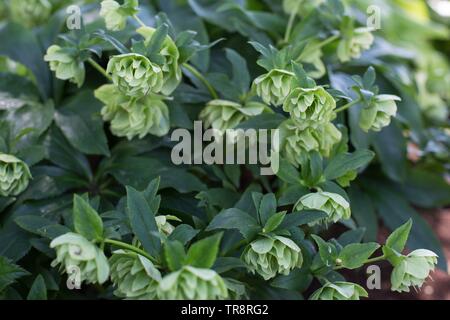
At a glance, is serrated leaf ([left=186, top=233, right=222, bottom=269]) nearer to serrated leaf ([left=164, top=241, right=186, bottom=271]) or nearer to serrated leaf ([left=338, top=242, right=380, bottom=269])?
serrated leaf ([left=164, top=241, right=186, bottom=271])

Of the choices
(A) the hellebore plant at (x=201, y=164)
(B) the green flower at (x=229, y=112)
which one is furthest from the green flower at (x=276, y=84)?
(B) the green flower at (x=229, y=112)

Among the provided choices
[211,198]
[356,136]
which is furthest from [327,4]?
[211,198]

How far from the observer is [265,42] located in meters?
1.17

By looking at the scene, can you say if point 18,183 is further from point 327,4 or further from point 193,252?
point 327,4

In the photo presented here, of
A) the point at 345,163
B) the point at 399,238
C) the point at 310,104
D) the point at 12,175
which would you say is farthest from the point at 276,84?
the point at 12,175

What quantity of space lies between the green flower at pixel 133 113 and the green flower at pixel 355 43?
36 centimetres

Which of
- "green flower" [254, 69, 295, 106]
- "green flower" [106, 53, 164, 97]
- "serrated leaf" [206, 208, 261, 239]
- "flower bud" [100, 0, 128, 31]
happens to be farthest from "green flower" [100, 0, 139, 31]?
"serrated leaf" [206, 208, 261, 239]

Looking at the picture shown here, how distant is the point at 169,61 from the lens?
3.02 ft

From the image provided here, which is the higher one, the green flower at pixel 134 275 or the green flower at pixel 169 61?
the green flower at pixel 169 61

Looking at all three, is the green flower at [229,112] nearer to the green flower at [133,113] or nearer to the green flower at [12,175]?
the green flower at [133,113]

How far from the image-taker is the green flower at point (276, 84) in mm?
861

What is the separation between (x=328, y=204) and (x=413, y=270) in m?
0.14

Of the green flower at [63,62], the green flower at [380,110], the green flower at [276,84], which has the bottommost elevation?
the green flower at [380,110]

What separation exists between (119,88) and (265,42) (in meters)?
0.37
